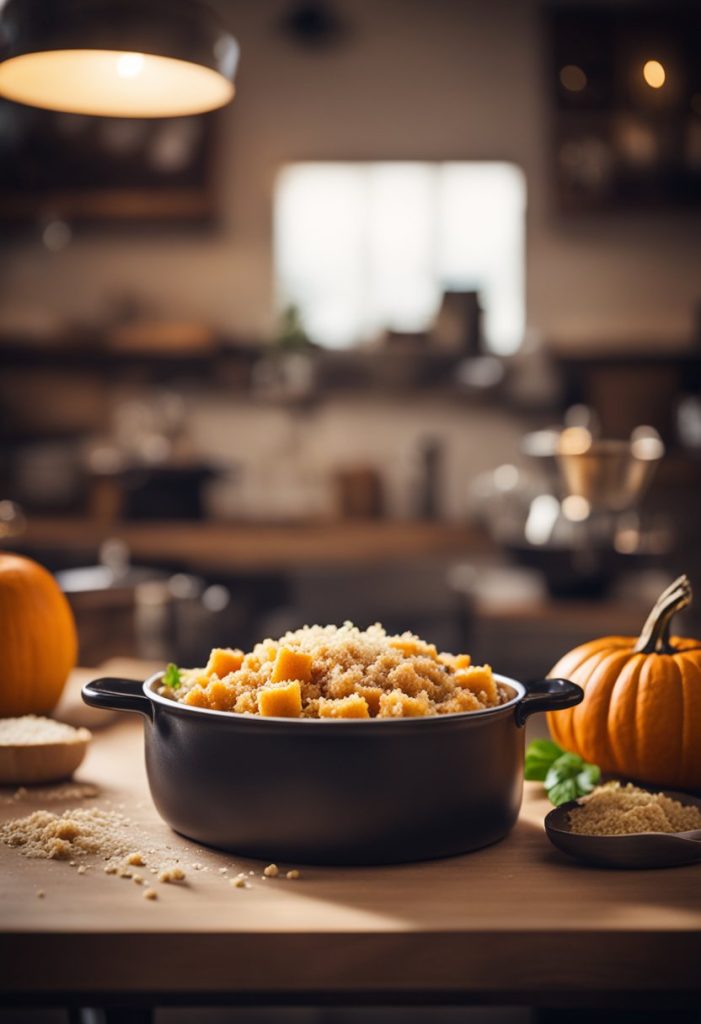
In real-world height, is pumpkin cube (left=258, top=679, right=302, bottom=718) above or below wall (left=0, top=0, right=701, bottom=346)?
below

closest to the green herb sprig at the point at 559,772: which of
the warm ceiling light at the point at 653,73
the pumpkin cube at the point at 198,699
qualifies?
the pumpkin cube at the point at 198,699

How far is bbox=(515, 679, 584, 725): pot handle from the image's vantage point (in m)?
0.96

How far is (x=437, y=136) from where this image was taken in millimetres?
4855

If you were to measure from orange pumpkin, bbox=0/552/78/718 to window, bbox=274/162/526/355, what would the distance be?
142 inches

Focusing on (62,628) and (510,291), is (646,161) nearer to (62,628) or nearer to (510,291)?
(510,291)

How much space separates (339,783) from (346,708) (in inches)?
2.4

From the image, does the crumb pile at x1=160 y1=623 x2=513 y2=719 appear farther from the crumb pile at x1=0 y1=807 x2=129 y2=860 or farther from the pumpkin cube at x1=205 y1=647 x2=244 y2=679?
the crumb pile at x1=0 y1=807 x2=129 y2=860

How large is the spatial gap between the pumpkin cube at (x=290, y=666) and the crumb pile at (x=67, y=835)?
19 cm

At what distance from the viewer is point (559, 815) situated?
97 cm

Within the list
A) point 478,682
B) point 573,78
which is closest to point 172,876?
point 478,682

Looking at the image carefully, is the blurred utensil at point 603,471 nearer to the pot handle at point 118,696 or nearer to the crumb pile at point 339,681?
the crumb pile at point 339,681

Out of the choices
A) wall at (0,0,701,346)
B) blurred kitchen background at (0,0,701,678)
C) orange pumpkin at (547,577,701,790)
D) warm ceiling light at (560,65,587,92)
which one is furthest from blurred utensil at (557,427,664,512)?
warm ceiling light at (560,65,587,92)

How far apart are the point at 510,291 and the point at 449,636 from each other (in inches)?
61.1

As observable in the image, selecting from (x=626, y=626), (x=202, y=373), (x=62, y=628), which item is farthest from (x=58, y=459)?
(x=62, y=628)
